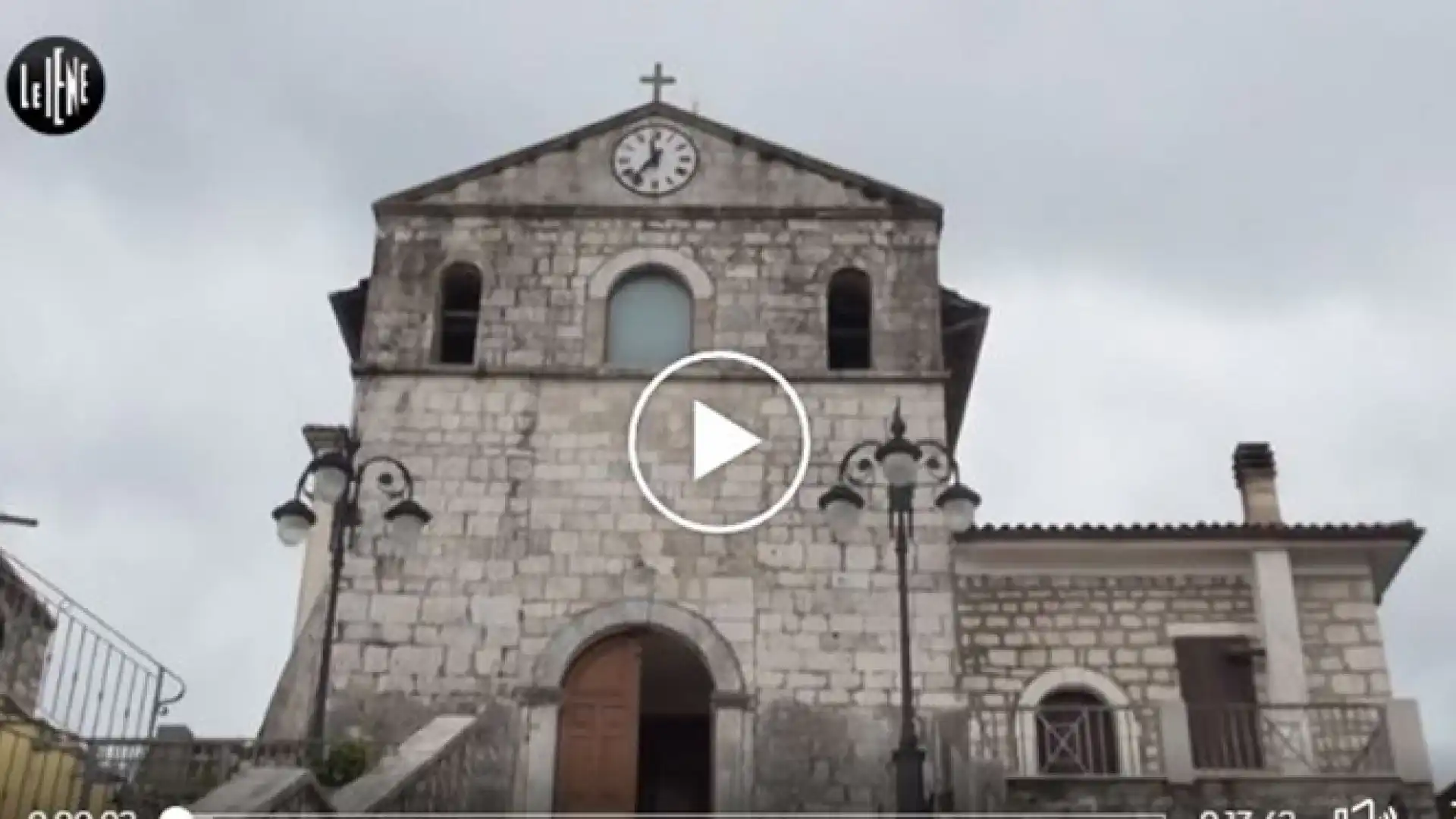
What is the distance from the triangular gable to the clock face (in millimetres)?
105

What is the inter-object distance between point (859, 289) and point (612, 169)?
3376 mm

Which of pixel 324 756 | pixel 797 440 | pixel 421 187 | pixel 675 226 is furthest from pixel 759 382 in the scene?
pixel 324 756

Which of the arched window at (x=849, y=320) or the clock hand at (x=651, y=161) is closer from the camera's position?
the arched window at (x=849, y=320)

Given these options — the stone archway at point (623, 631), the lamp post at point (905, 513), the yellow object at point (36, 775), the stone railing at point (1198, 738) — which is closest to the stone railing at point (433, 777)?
the stone archway at point (623, 631)

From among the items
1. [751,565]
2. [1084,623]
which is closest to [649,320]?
[751,565]

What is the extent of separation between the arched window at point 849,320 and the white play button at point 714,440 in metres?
1.43

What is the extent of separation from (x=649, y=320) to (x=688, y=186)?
1854mm

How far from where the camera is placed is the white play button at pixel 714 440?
59.3 ft

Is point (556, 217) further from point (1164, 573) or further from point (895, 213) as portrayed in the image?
point (1164, 573)

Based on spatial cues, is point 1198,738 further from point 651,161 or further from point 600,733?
point 651,161

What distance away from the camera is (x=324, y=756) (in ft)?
48.3

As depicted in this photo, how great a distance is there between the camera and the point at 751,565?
57.2 ft

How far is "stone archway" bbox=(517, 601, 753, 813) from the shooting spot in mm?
16281

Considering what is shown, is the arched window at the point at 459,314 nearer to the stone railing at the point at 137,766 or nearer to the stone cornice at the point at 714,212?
the stone cornice at the point at 714,212
